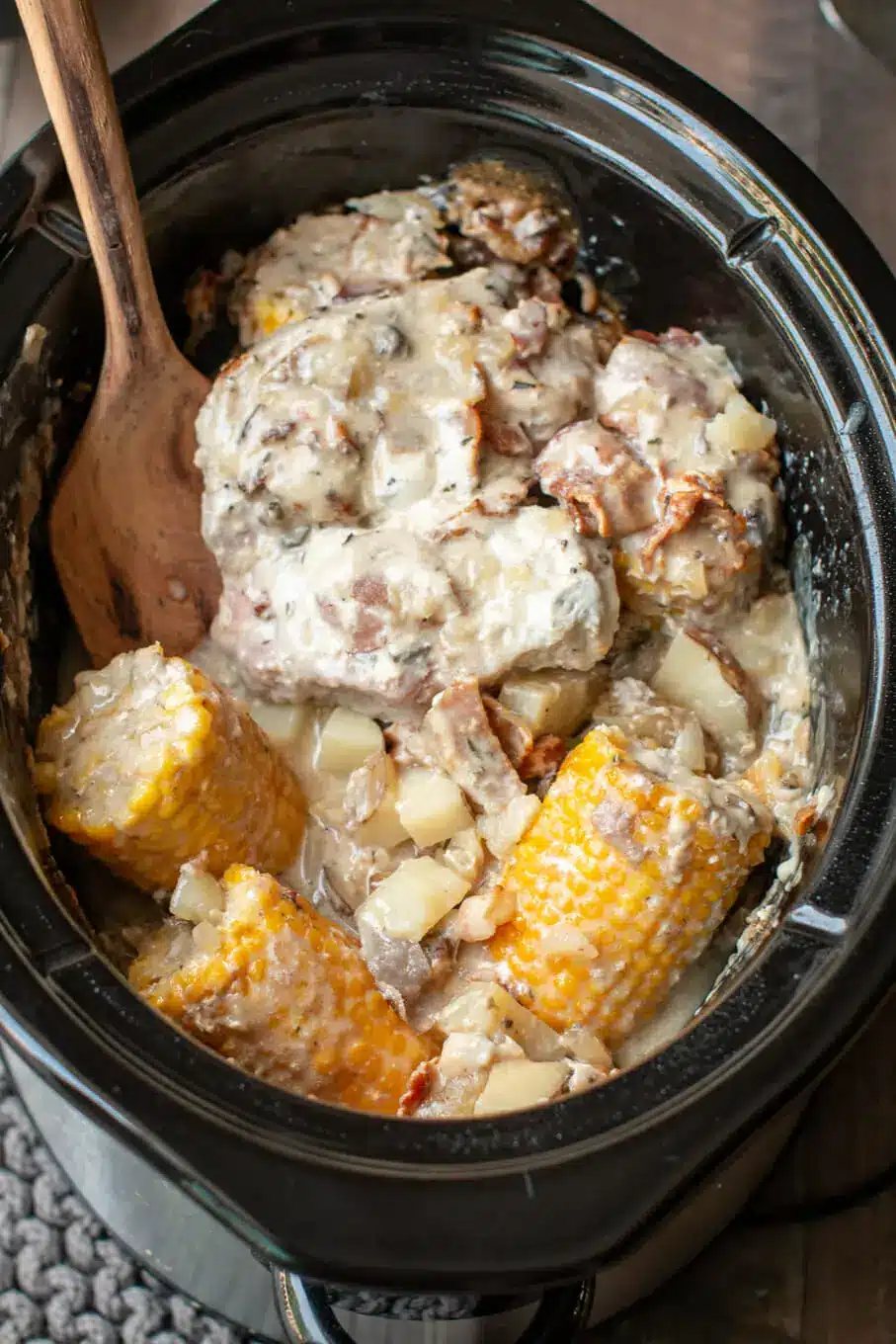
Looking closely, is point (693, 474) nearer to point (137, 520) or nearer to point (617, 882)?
point (617, 882)

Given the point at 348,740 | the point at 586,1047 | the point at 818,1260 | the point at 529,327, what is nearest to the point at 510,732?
the point at 348,740

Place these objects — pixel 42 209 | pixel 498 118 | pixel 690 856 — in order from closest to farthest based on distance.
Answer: pixel 690 856 < pixel 42 209 < pixel 498 118

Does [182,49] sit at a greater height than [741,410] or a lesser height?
greater

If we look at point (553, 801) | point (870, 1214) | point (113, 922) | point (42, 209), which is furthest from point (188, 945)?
point (870, 1214)

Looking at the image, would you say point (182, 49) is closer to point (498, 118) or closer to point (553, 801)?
point (498, 118)

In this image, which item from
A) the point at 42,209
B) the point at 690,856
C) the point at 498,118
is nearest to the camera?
the point at 690,856

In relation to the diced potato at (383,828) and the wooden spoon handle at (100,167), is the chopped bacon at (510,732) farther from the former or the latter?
the wooden spoon handle at (100,167)
